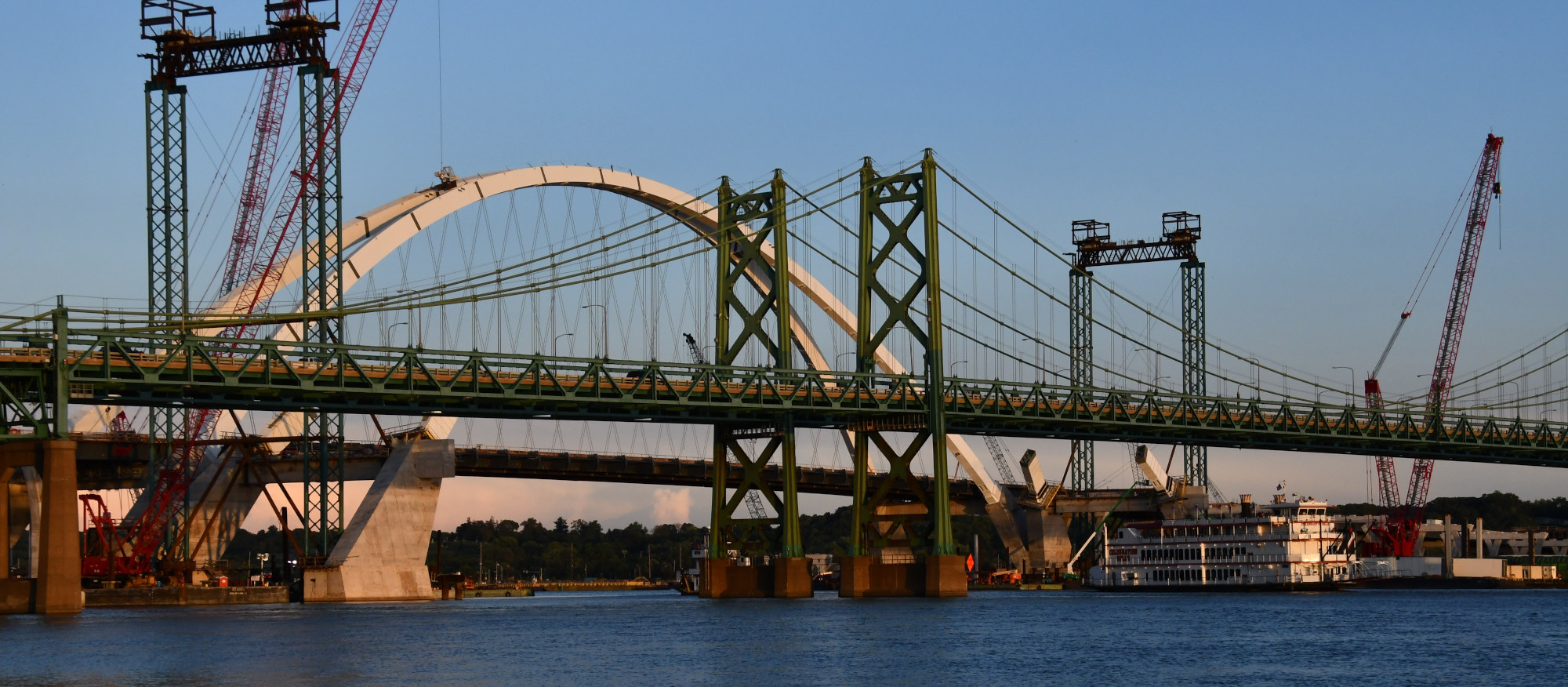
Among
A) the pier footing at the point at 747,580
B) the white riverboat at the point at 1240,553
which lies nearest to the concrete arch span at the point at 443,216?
the pier footing at the point at 747,580

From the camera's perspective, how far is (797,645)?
6241cm

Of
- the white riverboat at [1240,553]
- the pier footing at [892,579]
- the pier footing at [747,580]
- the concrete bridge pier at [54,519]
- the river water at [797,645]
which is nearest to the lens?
the river water at [797,645]

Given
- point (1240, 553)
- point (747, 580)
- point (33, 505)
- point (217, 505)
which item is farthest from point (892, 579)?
point (33, 505)

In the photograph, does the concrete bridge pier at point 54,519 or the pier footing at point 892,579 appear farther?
the pier footing at point 892,579

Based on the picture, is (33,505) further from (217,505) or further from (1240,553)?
(1240,553)

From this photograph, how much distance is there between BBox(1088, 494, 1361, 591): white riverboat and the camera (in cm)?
11894

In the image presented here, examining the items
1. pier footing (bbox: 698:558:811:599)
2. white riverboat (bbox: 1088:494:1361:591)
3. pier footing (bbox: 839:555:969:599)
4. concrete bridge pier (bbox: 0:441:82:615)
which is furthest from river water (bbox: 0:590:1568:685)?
white riverboat (bbox: 1088:494:1361:591)

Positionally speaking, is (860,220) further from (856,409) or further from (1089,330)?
(1089,330)

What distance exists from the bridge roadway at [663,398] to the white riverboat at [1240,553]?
289 inches

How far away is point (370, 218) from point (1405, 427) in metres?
61.5

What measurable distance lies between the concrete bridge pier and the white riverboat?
239ft

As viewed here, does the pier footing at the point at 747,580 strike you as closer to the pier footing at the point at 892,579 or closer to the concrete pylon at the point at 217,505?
the pier footing at the point at 892,579

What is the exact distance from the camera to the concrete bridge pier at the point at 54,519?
66500 mm

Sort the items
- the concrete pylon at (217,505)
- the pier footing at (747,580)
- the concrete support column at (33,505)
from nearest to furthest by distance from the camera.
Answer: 1. the pier footing at (747,580)
2. the concrete support column at (33,505)
3. the concrete pylon at (217,505)
